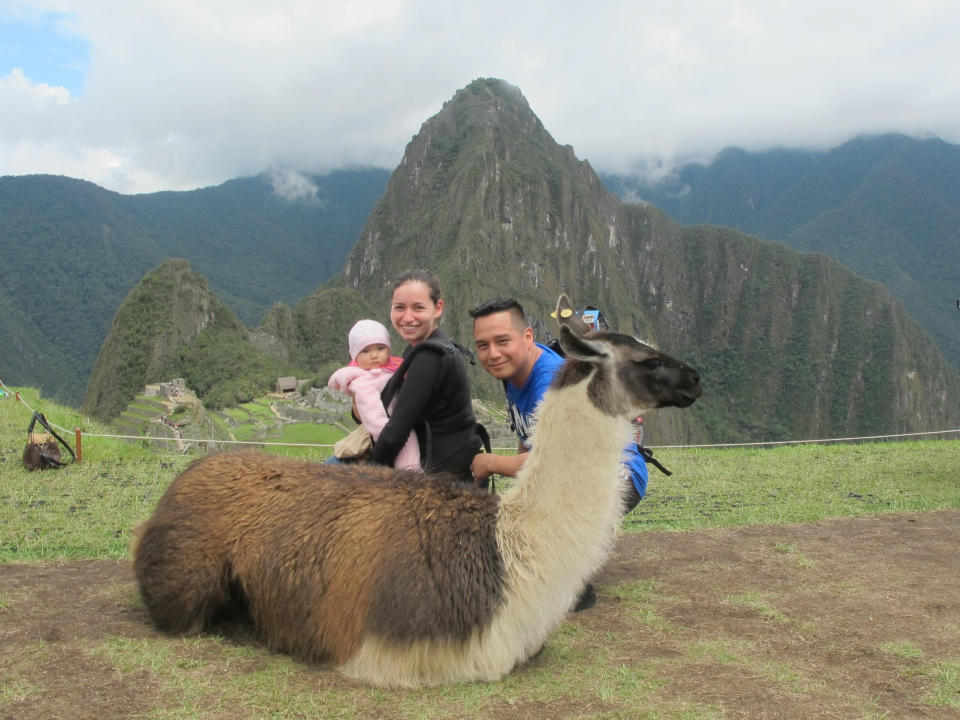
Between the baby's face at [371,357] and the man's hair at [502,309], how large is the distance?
534mm

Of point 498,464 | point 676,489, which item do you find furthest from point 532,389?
point 676,489

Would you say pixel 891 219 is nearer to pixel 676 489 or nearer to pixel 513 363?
pixel 676 489

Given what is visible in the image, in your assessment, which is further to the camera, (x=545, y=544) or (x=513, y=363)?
(x=513, y=363)

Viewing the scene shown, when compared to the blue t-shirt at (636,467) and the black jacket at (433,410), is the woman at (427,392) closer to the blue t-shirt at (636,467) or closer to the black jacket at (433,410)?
the black jacket at (433,410)

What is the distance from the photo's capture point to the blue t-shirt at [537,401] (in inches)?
141

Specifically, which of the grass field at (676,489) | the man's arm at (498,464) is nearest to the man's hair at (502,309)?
the man's arm at (498,464)

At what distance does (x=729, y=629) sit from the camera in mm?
3383

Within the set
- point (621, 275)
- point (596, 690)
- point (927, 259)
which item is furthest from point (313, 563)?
point (927, 259)

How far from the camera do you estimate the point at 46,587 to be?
146 inches

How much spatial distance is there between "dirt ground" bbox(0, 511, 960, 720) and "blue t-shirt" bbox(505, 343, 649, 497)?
702mm

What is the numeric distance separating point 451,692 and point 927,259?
183383 millimetres

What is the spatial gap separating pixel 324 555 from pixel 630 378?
1.44 metres

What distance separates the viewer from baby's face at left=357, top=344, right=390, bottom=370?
3.62 m

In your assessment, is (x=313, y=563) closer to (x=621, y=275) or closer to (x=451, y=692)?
(x=451, y=692)
